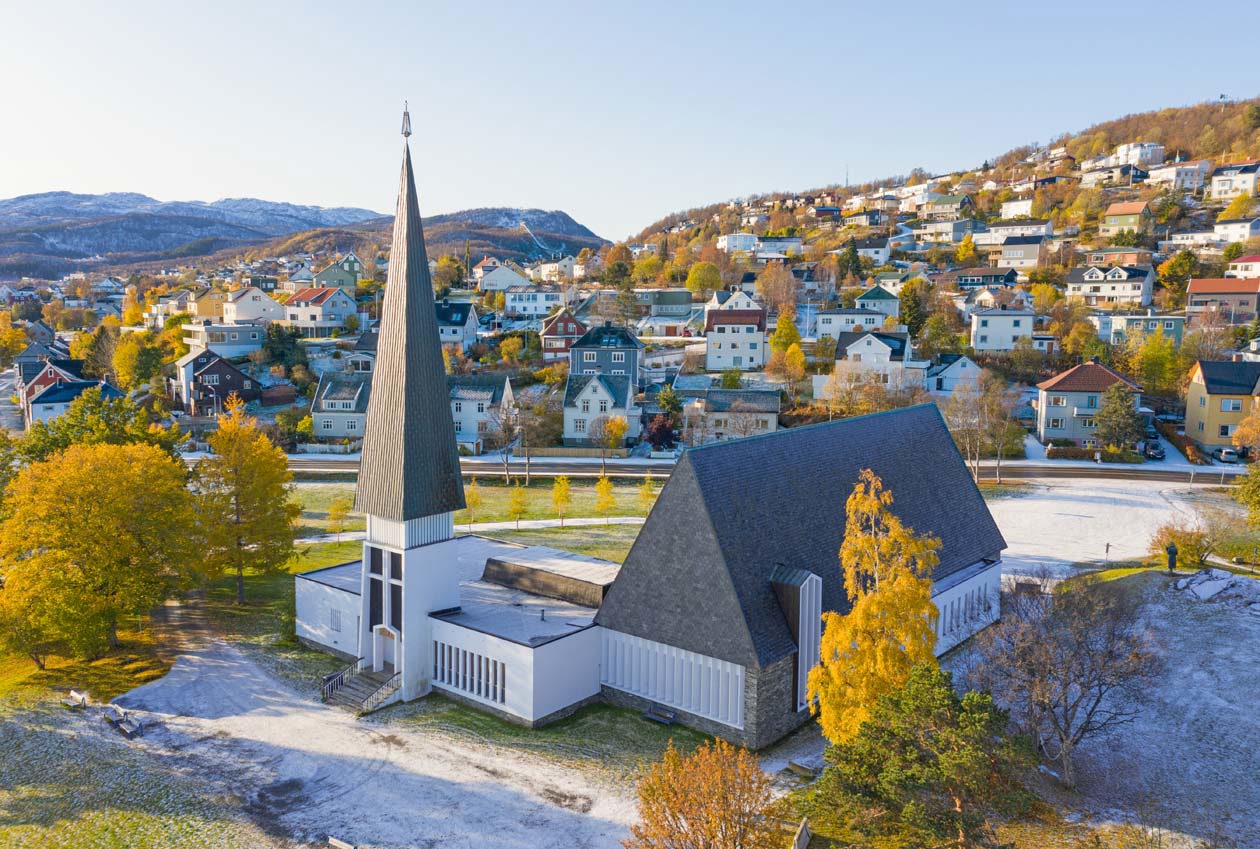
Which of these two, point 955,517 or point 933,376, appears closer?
point 955,517

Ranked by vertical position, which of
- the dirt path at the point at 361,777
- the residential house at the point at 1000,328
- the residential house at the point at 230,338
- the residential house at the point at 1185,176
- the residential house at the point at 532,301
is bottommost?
the dirt path at the point at 361,777

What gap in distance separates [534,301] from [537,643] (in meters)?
94.6

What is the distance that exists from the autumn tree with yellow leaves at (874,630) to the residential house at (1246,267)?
102332 millimetres

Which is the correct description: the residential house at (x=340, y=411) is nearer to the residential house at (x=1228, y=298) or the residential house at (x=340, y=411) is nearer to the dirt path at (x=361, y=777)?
the dirt path at (x=361, y=777)

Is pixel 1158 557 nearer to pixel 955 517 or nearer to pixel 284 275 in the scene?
pixel 955 517

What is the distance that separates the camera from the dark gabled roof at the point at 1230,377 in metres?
60.2

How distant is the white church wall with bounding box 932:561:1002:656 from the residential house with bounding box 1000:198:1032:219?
444ft

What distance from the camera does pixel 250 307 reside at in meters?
102

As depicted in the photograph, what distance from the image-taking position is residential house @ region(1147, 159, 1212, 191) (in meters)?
144

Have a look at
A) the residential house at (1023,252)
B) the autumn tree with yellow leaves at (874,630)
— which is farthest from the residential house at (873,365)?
the residential house at (1023,252)

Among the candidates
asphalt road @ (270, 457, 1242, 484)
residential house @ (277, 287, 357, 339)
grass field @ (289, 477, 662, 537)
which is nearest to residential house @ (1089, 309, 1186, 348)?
asphalt road @ (270, 457, 1242, 484)

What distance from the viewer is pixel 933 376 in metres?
74.4

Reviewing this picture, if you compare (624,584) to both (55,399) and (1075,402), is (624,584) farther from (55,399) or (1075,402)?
(55,399)

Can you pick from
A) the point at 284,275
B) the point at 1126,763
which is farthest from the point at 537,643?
the point at 284,275
